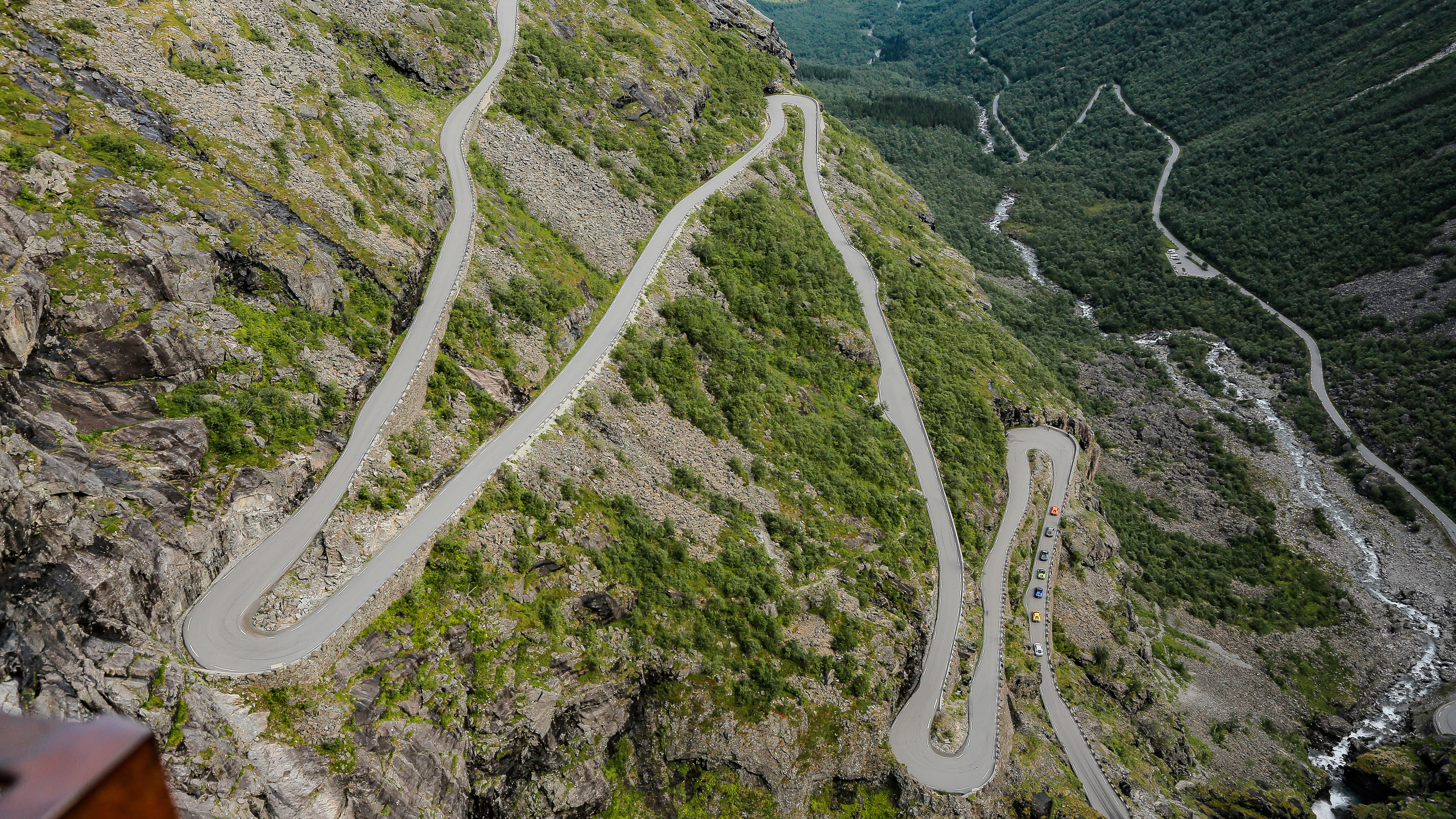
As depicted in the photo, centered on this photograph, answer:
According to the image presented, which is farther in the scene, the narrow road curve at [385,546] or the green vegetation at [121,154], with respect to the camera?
the green vegetation at [121,154]

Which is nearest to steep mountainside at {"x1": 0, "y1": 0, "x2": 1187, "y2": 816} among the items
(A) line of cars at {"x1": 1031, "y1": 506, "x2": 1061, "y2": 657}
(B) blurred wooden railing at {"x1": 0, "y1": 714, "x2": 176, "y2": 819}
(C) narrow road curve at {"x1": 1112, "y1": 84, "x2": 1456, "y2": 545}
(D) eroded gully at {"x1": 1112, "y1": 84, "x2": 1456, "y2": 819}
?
(A) line of cars at {"x1": 1031, "y1": 506, "x2": 1061, "y2": 657}

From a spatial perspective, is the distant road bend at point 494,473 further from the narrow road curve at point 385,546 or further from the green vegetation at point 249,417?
the green vegetation at point 249,417

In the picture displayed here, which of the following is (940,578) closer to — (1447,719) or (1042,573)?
(1042,573)

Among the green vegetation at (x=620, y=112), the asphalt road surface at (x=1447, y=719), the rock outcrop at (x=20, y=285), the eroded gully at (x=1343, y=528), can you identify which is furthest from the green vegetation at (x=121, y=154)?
the asphalt road surface at (x=1447, y=719)

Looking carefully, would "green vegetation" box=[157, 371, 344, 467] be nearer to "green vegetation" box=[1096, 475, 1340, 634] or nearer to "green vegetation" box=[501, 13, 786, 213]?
"green vegetation" box=[501, 13, 786, 213]

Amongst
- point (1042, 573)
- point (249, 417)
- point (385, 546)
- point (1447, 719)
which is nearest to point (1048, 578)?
point (1042, 573)

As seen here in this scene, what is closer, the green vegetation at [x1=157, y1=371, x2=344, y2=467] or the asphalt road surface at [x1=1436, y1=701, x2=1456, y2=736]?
the green vegetation at [x1=157, y1=371, x2=344, y2=467]

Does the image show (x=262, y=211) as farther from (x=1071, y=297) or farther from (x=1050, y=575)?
(x=1071, y=297)
